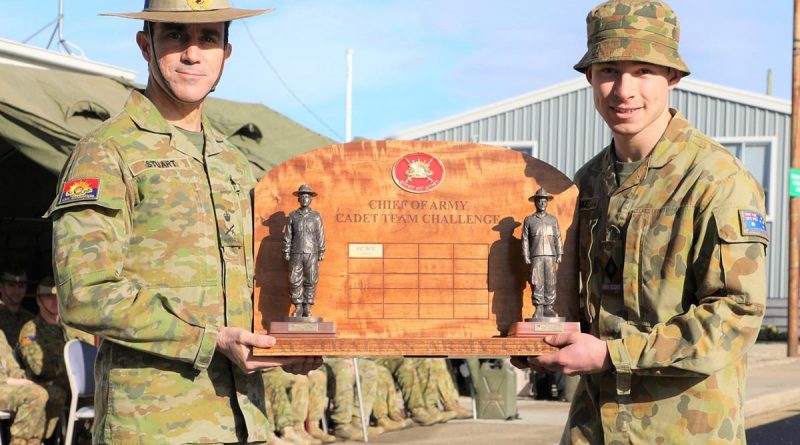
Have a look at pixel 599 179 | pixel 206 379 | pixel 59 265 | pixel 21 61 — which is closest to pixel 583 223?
pixel 599 179

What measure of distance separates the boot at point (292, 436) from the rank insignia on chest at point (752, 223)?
20.5 ft

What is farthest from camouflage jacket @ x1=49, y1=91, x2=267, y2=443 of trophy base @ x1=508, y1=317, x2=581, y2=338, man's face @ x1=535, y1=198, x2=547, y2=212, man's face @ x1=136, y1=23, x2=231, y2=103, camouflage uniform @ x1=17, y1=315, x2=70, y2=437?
camouflage uniform @ x1=17, y1=315, x2=70, y2=437

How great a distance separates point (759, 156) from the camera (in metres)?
25.3

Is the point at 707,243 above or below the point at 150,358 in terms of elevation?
above

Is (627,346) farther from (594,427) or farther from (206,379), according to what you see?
(206,379)

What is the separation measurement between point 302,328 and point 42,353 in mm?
5359

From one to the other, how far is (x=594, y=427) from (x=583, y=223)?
2.30 ft

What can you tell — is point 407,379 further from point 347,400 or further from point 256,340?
point 256,340

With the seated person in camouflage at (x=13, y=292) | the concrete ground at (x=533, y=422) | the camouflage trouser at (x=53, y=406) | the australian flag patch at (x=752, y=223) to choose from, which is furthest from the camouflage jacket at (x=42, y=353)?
the australian flag patch at (x=752, y=223)

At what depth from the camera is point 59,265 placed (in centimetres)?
362

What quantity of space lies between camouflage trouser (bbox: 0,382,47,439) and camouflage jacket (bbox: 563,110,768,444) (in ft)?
17.4

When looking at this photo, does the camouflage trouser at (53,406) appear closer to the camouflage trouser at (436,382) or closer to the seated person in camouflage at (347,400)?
the seated person in camouflage at (347,400)

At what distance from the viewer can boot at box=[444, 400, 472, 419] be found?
470 inches

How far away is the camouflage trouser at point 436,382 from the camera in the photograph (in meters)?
11.6
